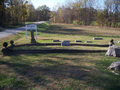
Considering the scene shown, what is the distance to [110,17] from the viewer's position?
104 ft

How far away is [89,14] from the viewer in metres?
40.8

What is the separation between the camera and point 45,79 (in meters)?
3.66

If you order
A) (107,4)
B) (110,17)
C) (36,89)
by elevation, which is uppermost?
(107,4)

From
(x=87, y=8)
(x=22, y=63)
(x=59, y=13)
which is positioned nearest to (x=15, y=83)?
(x=22, y=63)

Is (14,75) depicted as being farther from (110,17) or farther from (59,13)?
(59,13)

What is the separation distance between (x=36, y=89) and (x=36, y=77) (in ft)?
2.20

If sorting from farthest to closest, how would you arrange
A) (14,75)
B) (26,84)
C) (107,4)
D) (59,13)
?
1. (59,13)
2. (107,4)
3. (14,75)
4. (26,84)

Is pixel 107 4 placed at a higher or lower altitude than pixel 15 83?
higher

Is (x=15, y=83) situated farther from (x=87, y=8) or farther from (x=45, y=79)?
(x=87, y=8)

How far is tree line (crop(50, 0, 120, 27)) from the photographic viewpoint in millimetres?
31178

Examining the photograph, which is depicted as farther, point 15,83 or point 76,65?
point 76,65

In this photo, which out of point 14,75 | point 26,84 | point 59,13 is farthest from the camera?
point 59,13

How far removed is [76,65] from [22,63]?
226 centimetres

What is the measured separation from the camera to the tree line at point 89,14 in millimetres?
31178
